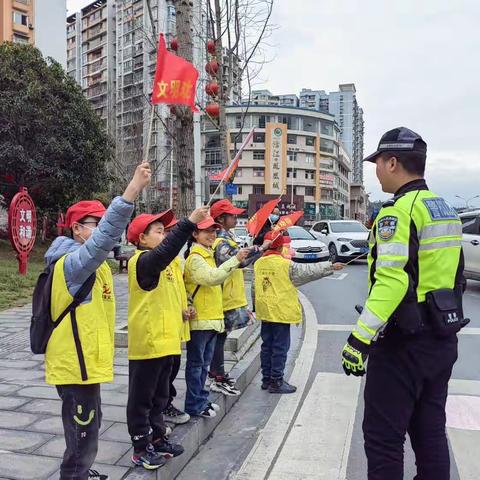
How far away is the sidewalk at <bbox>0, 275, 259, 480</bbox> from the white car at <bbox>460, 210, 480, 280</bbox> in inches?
267

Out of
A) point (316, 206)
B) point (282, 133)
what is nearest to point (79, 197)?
point (282, 133)

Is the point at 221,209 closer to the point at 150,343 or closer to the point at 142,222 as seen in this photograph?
the point at 142,222

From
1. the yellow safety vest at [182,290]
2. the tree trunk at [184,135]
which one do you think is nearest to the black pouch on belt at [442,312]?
the yellow safety vest at [182,290]

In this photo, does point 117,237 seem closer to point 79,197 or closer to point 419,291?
point 419,291

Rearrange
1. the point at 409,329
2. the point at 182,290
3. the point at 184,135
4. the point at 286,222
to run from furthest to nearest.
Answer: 1. the point at 184,135
2. the point at 286,222
3. the point at 182,290
4. the point at 409,329

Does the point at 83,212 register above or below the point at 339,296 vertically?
above

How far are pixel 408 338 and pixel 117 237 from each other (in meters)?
1.45

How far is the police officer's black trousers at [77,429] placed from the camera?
8.43 feet

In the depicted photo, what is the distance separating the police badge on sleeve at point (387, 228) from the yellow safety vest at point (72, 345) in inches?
58.2

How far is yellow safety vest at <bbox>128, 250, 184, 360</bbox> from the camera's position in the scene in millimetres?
3160

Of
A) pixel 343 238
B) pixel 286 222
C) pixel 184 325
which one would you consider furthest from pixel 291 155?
pixel 184 325

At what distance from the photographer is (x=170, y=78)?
11.9 feet

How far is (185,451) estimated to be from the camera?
342 cm

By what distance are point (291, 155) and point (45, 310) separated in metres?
73.4
